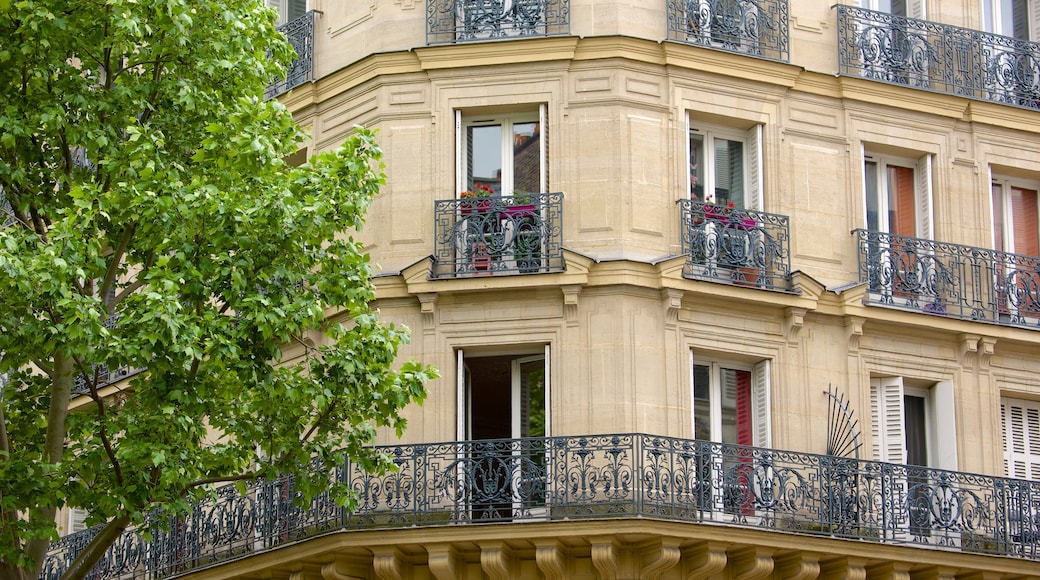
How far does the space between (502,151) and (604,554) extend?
5530mm

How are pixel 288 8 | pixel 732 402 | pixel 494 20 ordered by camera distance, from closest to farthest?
pixel 732 402 < pixel 494 20 < pixel 288 8

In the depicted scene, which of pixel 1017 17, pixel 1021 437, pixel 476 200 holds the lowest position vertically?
pixel 1021 437

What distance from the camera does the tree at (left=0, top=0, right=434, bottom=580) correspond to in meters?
18.9

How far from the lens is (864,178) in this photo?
2589 centimetres

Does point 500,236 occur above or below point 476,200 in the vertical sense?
below

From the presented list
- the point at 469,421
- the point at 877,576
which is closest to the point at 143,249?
the point at 469,421

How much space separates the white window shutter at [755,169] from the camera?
2506cm

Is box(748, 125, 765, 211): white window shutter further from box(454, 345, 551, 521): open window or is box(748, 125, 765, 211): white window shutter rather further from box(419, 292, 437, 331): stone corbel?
box(419, 292, 437, 331): stone corbel

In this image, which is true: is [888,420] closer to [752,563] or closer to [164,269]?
[752,563]

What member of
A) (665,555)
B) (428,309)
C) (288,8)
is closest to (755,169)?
(428,309)

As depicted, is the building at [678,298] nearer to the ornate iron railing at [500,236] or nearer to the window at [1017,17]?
the ornate iron railing at [500,236]

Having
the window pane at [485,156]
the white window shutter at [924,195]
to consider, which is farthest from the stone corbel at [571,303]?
the white window shutter at [924,195]

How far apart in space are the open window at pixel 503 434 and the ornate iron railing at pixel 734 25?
447 centimetres

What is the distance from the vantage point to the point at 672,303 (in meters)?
23.9
